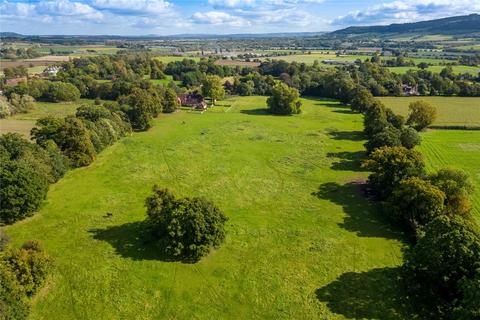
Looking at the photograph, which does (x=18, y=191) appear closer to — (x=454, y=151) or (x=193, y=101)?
(x=454, y=151)

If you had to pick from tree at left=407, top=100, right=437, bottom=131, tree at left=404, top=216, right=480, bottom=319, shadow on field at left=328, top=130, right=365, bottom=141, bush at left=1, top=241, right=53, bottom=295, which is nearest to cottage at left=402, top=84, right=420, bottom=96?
tree at left=407, top=100, right=437, bottom=131

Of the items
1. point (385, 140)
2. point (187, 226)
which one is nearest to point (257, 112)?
point (385, 140)

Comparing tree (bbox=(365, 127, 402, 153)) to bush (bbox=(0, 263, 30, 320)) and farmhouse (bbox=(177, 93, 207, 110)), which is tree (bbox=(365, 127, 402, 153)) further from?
farmhouse (bbox=(177, 93, 207, 110))

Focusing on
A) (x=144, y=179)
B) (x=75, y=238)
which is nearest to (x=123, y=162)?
(x=144, y=179)

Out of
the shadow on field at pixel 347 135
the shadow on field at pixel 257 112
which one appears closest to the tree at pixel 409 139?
the shadow on field at pixel 347 135

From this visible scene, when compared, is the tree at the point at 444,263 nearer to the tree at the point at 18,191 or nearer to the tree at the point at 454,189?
the tree at the point at 454,189

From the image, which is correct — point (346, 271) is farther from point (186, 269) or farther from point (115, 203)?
point (115, 203)
